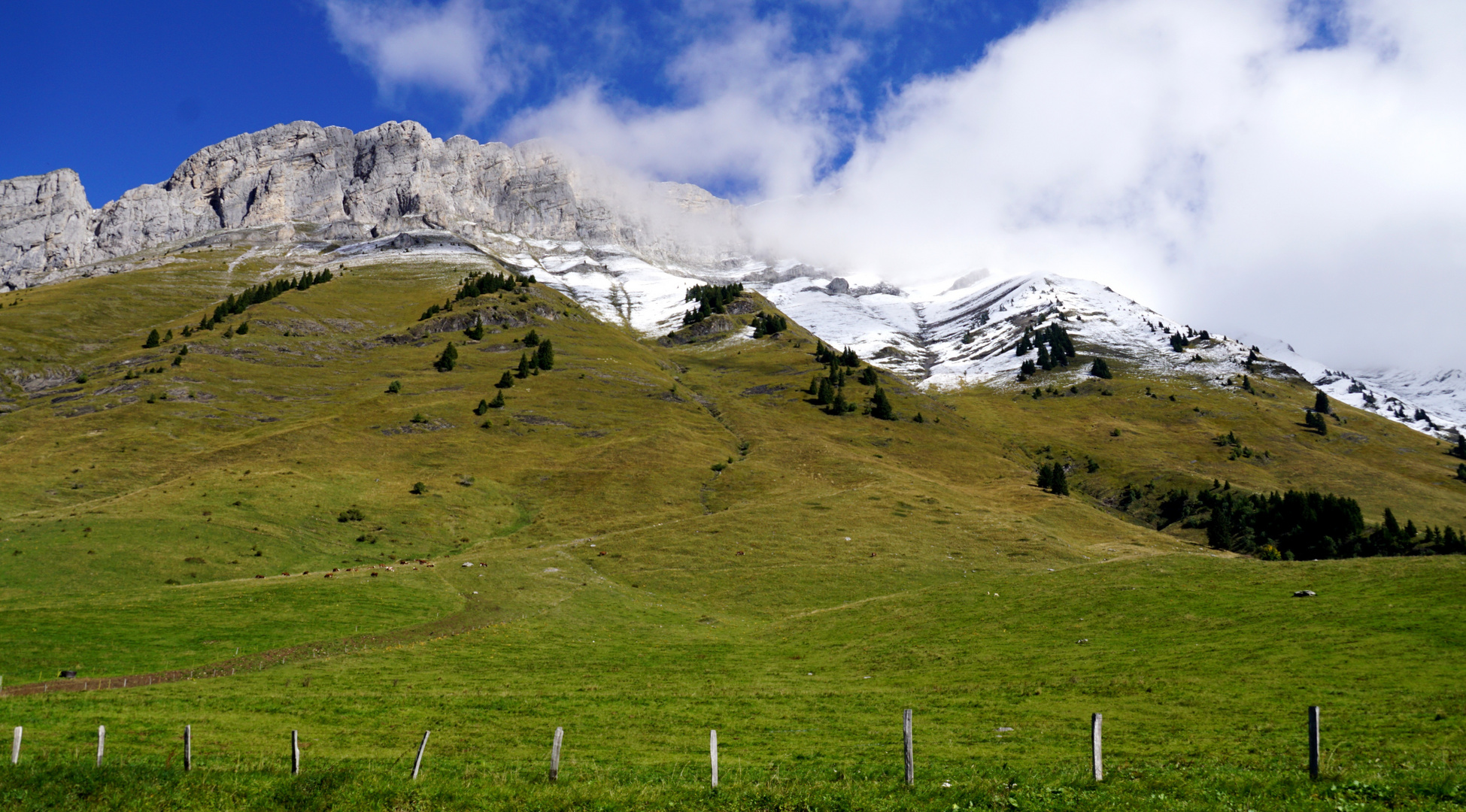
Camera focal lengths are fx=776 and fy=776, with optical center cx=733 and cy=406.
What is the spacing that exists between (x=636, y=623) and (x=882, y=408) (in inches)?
4706

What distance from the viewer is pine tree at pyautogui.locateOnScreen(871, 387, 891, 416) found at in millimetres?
172375

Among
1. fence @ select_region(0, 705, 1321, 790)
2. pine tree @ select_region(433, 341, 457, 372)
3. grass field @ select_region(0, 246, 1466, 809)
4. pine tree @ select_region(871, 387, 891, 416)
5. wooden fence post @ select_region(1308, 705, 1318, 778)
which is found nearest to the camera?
wooden fence post @ select_region(1308, 705, 1318, 778)

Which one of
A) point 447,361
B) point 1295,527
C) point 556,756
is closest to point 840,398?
point 1295,527

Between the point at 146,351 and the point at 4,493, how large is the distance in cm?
8457

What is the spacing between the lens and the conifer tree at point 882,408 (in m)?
172

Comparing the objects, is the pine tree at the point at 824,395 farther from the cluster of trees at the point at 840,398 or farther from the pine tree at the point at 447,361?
the pine tree at the point at 447,361

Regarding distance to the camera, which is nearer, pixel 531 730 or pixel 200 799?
pixel 200 799

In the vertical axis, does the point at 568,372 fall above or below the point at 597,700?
above

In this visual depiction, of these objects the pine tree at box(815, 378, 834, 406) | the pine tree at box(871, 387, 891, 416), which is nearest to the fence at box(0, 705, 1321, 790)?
the pine tree at box(871, 387, 891, 416)

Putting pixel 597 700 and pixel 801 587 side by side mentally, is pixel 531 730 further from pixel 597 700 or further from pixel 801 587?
pixel 801 587

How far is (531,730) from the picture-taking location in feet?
101

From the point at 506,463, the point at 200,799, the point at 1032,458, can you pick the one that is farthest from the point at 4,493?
the point at 1032,458

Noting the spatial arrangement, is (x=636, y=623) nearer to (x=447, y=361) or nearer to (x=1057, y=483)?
(x=1057, y=483)

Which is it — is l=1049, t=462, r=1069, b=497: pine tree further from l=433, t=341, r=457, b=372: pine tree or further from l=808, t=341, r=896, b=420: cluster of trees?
l=433, t=341, r=457, b=372: pine tree
